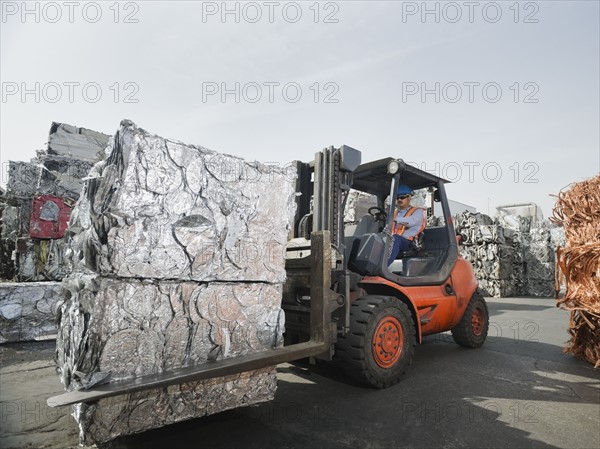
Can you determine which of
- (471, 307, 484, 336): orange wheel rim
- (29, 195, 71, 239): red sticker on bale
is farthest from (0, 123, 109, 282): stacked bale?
(471, 307, 484, 336): orange wheel rim

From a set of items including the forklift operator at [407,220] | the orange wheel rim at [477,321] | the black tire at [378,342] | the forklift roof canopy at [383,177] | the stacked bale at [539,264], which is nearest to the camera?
the black tire at [378,342]

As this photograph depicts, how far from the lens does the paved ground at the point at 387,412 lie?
2363 mm

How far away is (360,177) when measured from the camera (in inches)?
174

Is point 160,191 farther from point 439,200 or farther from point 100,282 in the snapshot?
point 439,200

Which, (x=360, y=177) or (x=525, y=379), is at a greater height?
(x=360, y=177)

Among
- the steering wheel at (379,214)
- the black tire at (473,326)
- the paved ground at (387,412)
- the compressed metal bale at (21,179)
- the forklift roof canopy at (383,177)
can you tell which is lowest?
the paved ground at (387,412)

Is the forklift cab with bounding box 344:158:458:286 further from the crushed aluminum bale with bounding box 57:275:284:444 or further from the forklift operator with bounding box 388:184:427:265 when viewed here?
the crushed aluminum bale with bounding box 57:275:284:444

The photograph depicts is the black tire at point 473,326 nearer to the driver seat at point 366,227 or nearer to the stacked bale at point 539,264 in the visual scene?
the driver seat at point 366,227

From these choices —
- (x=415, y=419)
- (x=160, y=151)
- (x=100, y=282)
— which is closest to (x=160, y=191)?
(x=160, y=151)

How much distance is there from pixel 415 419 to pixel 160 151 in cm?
264

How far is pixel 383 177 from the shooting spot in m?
4.45

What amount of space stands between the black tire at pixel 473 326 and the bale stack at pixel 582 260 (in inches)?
42.7

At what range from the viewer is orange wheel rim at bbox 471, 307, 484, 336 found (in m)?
5.16

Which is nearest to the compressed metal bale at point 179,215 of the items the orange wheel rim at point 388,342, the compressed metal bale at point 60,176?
the orange wheel rim at point 388,342
